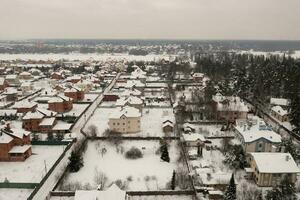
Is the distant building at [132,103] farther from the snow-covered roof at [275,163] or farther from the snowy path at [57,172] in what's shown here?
the snow-covered roof at [275,163]

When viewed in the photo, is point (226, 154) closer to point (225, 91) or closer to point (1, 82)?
point (225, 91)

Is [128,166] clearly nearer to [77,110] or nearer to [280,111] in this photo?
[77,110]

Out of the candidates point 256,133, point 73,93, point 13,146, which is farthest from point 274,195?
point 73,93

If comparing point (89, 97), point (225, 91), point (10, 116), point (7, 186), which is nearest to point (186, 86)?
point (225, 91)

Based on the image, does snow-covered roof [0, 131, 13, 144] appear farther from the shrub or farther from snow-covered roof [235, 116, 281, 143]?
snow-covered roof [235, 116, 281, 143]

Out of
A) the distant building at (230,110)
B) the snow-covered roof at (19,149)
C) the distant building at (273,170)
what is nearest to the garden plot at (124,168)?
the snow-covered roof at (19,149)

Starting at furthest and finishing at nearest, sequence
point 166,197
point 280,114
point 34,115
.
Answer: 1. point 280,114
2. point 34,115
3. point 166,197
